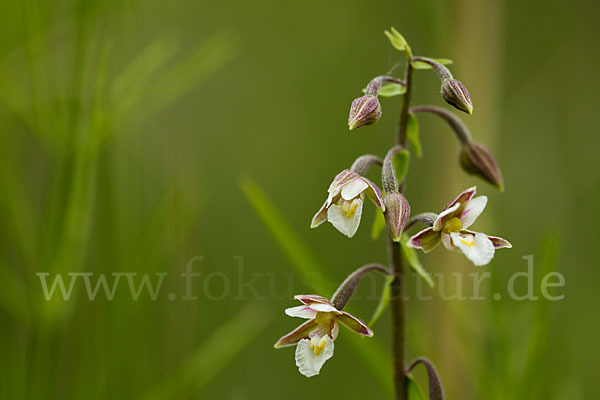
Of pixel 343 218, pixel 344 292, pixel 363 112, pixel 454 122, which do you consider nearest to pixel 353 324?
pixel 344 292

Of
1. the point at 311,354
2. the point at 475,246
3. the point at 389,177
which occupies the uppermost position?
the point at 389,177

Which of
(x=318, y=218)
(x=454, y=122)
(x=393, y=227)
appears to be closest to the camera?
(x=393, y=227)

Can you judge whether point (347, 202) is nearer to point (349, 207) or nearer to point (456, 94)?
point (349, 207)

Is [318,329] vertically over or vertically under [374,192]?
under

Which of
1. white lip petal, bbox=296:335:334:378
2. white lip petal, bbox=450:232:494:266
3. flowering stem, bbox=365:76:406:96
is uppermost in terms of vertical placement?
flowering stem, bbox=365:76:406:96

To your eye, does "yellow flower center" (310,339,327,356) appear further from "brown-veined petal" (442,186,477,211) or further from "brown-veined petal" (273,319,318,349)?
"brown-veined petal" (442,186,477,211)

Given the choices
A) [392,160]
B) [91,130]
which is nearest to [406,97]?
[392,160]

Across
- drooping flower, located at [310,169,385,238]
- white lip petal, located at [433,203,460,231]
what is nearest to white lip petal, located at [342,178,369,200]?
drooping flower, located at [310,169,385,238]
